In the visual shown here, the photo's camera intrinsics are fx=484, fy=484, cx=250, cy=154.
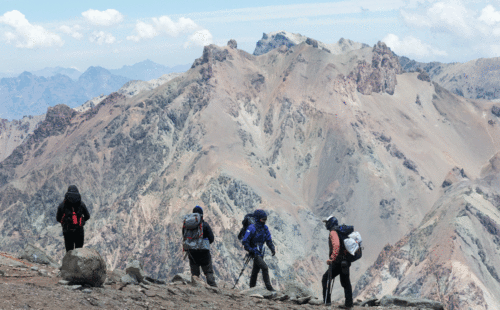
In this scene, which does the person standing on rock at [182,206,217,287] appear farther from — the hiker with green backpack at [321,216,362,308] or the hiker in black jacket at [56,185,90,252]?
the hiker with green backpack at [321,216,362,308]

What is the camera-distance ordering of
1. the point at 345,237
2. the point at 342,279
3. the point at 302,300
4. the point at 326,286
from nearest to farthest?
1. the point at 345,237
2. the point at 342,279
3. the point at 302,300
4. the point at 326,286

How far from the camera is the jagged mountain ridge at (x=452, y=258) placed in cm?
13712

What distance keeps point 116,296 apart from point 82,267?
5.13ft

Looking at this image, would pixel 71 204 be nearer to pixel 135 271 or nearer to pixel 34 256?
pixel 135 271

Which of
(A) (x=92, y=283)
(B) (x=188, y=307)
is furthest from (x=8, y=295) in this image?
(B) (x=188, y=307)

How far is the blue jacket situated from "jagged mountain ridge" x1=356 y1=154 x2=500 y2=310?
416 feet

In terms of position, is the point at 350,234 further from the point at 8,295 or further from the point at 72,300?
the point at 8,295

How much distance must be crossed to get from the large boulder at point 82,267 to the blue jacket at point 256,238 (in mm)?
7156

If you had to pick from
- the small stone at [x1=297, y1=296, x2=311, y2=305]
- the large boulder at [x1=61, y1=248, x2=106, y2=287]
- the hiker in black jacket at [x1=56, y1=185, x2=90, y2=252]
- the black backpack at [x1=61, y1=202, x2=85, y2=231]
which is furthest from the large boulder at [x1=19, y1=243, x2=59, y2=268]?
the small stone at [x1=297, y1=296, x2=311, y2=305]

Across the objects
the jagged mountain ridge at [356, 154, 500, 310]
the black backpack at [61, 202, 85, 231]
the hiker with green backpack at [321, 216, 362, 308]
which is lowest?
the jagged mountain ridge at [356, 154, 500, 310]

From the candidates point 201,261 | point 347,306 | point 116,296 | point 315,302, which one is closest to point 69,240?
point 116,296

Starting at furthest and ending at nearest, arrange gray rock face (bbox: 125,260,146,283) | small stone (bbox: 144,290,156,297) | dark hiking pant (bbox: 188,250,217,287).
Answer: dark hiking pant (bbox: 188,250,217,287) < gray rock face (bbox: 125,260,146,283) < small stone (bbox: 144,290,156,297)

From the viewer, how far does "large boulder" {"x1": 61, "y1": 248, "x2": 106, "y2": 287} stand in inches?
648

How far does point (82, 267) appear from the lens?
648 inches
